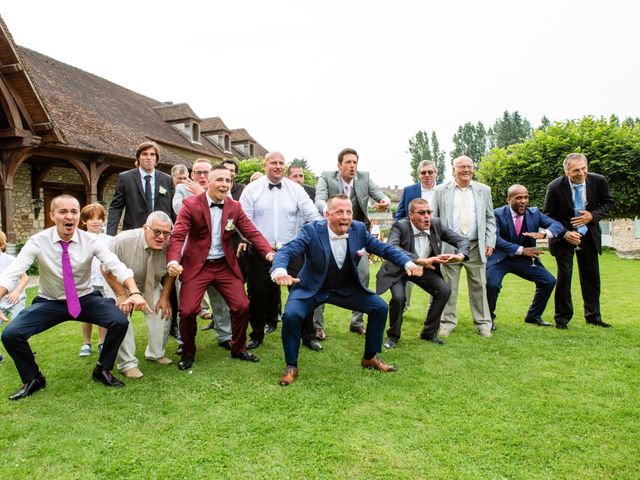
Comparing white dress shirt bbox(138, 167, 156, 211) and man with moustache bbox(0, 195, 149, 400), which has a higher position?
white dress shirt bbox(138, 167, 156, 211)

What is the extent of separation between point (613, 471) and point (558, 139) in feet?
65.2

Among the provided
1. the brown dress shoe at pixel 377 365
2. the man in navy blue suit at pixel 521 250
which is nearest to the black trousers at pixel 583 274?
the man in navy blue suit at pixel 521 250

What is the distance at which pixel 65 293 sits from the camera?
4559 mm

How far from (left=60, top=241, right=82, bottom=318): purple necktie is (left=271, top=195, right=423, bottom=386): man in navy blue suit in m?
1.96

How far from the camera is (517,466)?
2.98 metres

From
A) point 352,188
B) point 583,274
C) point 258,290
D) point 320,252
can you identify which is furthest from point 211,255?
point 583,274

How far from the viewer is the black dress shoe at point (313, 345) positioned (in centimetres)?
566

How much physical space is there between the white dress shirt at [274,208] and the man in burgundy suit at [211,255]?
0.67m

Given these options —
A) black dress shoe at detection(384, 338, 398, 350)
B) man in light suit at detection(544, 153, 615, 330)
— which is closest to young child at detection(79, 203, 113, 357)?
black dress shoe at detection(384, 338, 398, 350)

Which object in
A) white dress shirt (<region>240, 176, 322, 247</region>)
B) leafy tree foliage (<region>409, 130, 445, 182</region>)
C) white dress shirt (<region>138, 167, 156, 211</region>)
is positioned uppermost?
leafy tree foliage (<region>409, 130, 445, 182</region>)

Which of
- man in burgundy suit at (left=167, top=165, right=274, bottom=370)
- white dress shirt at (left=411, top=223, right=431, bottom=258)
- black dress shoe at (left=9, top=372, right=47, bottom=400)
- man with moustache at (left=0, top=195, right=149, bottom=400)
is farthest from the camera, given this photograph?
white dress shirt at (left=411, top=223, right=431, bottom=258)

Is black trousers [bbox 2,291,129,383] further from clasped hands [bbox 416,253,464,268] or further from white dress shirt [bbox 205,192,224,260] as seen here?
clasped hands [bbox 416,253,464,268]

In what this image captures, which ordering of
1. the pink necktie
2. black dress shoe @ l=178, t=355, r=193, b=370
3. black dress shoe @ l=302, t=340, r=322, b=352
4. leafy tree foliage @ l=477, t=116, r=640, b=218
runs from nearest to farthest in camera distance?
black dress shoe @ l=178, t=355, r=193, b=370, black dress shoe @ l=302, t=340, r=322, b=352, the pink necktie, leafy tree foliage @ l=477, t=116, r=640, b=218

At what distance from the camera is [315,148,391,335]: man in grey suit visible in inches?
258
